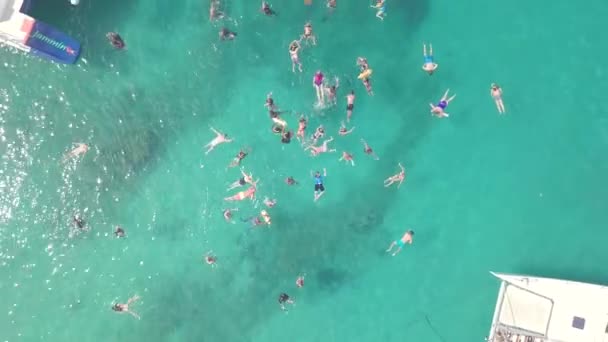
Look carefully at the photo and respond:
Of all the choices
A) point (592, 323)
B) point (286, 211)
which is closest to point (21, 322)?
point (286, 211)

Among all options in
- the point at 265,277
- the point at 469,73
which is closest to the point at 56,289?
the point at 265,277

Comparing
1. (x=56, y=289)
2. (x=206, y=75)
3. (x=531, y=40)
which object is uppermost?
(x=531, y=40)

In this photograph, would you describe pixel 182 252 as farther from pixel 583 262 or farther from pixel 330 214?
pixel 583 262

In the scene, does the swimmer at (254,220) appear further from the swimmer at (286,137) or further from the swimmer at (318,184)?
the swimmer at (286,137)

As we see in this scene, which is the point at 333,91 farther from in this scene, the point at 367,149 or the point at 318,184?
the point at 318,184

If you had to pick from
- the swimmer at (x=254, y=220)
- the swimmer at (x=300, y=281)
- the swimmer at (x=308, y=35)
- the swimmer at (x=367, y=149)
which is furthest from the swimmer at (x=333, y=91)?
the swimmer at (x=300, y=281)

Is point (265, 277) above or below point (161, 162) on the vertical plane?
below

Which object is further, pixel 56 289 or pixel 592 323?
pixel 56 289
